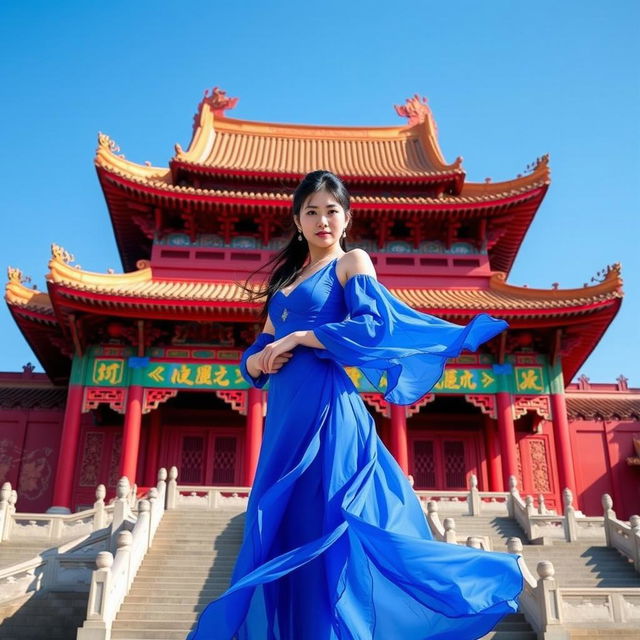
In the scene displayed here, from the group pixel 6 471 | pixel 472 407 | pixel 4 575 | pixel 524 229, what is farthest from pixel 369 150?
pixel 4 575

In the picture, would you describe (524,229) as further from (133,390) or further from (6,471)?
(6,471)

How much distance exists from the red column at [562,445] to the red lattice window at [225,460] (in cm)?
691

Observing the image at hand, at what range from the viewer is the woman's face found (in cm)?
327

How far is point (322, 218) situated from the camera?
329 cm

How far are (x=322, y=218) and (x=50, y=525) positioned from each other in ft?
32.1

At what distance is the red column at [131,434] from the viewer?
14383 millimetres

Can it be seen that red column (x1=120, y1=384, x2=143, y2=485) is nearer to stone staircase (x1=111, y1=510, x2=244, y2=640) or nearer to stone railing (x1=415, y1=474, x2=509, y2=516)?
stone staircase (x1=111, y1=510, x2=244, y2=640)

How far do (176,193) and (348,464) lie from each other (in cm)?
1510

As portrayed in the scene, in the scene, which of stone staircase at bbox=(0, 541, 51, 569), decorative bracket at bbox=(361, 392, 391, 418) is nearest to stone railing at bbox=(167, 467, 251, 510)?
stone staircase at bbox=(0, 541, 51, 569)

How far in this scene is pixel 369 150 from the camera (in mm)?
22469

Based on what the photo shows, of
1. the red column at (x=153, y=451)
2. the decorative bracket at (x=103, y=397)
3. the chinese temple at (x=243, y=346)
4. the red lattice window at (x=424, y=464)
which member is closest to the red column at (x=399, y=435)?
the chinese temple at (x=243, y=346)

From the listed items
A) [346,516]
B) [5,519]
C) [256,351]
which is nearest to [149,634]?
[5,519]

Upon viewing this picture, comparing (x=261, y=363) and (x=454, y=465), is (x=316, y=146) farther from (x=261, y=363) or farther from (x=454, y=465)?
(x=261, y=363)

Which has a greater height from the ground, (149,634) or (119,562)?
(119,562)
